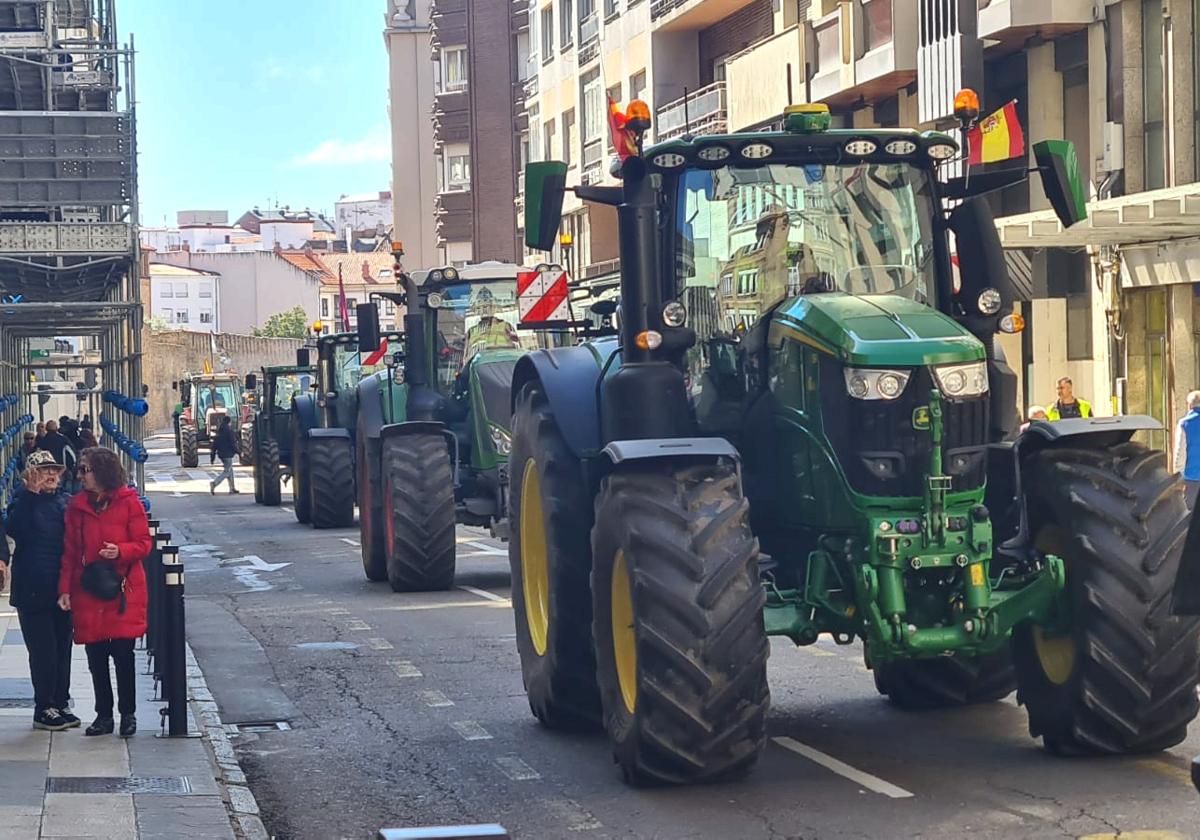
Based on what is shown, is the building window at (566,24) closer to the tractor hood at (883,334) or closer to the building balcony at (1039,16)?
the building balcony at (1039,16)

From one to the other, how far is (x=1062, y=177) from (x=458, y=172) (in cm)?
5532

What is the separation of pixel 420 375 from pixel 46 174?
18.3 feet

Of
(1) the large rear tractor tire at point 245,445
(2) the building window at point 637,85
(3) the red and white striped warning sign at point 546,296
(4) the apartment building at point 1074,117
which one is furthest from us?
(1) the large rear tractor tire at point 245,445

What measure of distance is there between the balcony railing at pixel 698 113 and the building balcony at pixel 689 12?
147 centimetres

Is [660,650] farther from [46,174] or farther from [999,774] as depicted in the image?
[46,174]

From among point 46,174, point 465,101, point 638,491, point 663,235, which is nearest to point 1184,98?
point 46,174

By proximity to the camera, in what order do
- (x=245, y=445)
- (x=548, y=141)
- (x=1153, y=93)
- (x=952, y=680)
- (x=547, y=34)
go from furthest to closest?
1. (x=547, y=34)
2. (x=548, y=141)
3. (x=245, y=445)
4. (x=1153, y=93)
5. (x=952, y=680)

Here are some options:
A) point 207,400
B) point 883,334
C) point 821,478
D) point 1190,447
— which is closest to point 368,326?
point 1190,447

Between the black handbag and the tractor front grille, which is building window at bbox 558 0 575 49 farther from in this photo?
the tractor front grille

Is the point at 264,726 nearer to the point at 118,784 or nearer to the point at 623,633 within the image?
the point at 118,784

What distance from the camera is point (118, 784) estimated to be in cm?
919

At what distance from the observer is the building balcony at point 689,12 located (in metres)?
39.0

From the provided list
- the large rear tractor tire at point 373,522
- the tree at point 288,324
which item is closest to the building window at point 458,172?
the large rear tractor tire at point 373,522

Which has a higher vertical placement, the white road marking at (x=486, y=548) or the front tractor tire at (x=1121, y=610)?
the front tractor tire at (x=1121, y=610)
